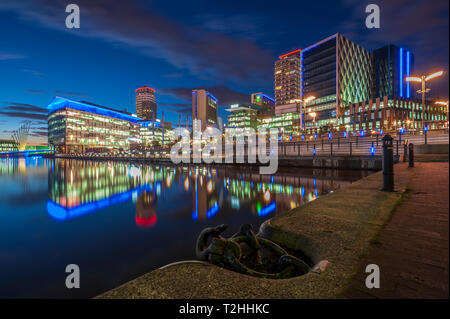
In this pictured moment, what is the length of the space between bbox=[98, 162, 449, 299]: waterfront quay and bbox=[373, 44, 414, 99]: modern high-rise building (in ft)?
535

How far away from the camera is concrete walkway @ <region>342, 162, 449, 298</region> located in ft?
6.22

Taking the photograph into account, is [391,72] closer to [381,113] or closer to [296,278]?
[381,113]

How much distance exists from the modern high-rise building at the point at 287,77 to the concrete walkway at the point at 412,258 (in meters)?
162

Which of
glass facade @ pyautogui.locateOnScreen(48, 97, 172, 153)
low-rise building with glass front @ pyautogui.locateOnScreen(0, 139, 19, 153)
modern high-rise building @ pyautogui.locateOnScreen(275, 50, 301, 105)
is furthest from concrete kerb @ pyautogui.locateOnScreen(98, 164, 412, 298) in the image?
low-rise building with glass front @ pyautogui.locateOnScreen(0, 139, 19, 153)

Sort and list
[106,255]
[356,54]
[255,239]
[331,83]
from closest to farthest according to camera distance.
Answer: [255,239] → [106,255] → [331,83] → [356,54]

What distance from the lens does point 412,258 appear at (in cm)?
247

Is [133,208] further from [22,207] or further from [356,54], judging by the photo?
[356,54]

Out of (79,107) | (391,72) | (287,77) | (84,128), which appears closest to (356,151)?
(84,128)

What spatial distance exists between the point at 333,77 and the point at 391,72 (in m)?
59.0

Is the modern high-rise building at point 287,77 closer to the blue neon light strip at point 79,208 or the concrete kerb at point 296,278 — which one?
the blue neon light strip at point 79,208

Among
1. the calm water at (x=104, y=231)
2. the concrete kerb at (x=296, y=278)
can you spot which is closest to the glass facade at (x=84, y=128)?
the calm water at (x=104, y=231)

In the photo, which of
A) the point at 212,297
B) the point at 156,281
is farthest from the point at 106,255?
the point at 212,297
